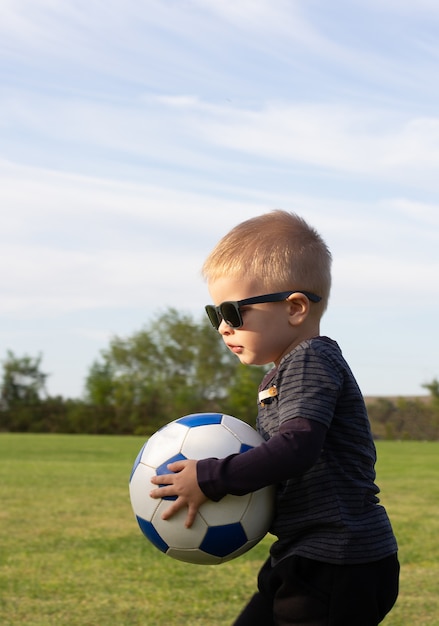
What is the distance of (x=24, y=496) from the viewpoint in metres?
11.5

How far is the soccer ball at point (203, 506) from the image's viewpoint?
2.88 meters

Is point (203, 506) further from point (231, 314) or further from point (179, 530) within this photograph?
point (231, 314)

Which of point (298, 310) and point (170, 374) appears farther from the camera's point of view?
point (170, 374)

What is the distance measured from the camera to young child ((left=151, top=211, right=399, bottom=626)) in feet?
8.89

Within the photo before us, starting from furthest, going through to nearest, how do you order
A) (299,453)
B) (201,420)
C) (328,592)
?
(201,420)
(328,592)
(299,453)

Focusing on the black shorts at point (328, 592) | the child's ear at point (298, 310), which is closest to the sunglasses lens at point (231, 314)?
the child's ear at point (298, 310)

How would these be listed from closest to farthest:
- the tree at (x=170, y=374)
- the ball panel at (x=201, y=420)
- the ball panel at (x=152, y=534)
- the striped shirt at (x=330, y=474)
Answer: the striped shirt at (x=330, y=474), the ball panel at (x=152, y=534), the ball panel at (x=201, y=420), the tree at (x=170, y=374)

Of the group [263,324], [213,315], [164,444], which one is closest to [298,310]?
[263,324]

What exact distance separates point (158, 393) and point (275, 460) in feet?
154

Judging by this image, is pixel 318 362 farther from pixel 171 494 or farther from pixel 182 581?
pixel 182 581

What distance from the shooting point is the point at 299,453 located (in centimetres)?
263

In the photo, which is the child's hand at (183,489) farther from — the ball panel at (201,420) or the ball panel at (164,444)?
the ball panel at (201,420)

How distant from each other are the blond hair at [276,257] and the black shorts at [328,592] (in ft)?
2.66

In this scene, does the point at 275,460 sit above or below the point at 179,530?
above
